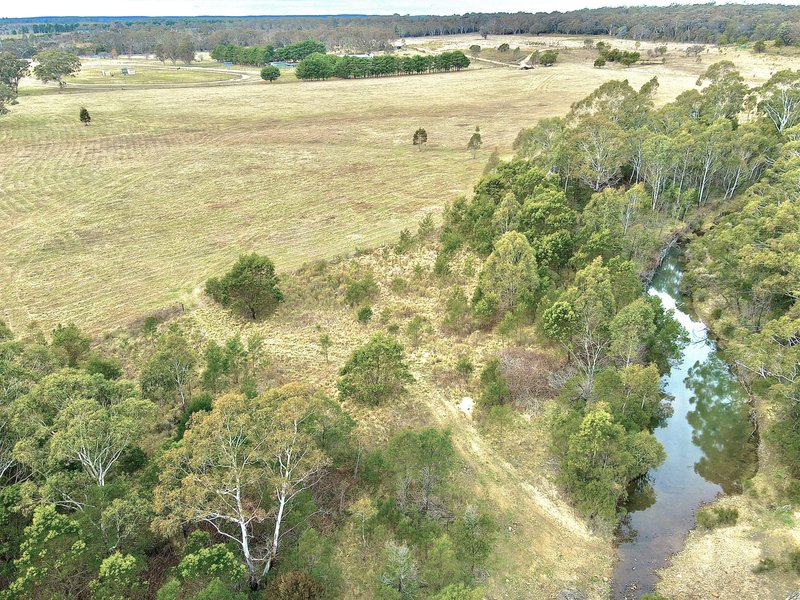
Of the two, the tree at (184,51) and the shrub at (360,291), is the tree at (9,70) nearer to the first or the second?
the tree at (184,51)

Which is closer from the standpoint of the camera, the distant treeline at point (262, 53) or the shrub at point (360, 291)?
the shrub at point (360, 291)

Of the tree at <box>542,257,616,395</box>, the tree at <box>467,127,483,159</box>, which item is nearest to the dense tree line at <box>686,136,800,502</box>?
the tree at <box>542,257,616,395</box>

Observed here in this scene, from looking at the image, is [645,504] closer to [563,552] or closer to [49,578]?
[563,552]

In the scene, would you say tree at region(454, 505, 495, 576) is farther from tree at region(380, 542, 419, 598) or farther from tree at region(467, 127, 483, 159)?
tree at region(467, 127, 483, 159)

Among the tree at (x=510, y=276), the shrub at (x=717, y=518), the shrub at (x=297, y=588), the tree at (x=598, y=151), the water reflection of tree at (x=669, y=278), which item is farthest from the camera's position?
the tree at (x=598, y=151)

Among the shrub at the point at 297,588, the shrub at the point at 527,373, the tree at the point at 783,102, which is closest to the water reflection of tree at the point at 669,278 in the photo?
the shrub at the point at 527,373

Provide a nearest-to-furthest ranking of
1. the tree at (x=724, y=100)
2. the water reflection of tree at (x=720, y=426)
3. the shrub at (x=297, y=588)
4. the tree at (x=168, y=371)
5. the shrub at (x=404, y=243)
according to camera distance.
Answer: the shrub at (x=297, y=588) < the water reflection of tree at (x=720, y=426) < the tree at (x=168, y=371) < the shrub at (x=404, y=243) < the tree at (x=724, y=100)

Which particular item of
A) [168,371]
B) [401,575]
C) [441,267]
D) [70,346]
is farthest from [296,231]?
[401,575]
